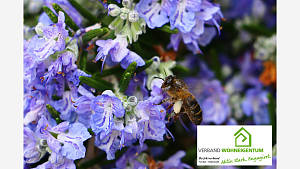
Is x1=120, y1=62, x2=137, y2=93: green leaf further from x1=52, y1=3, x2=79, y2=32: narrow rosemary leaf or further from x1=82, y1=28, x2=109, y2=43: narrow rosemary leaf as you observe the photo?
x1=52, y1=3, x2=79, y2=32: narrow rosemary leaf

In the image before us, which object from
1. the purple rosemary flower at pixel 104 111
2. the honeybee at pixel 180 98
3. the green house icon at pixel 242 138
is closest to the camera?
the purple rosemary flower at pixel 104 111

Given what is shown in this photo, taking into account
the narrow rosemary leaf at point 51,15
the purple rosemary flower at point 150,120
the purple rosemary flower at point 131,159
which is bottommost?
the purple rosemary flower at point 131,159

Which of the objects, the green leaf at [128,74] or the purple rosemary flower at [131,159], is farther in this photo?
the purple rosemary flower at [131,159]

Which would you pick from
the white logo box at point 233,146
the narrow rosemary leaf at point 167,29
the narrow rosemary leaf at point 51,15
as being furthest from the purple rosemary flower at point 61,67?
the white logo box at point 233,146

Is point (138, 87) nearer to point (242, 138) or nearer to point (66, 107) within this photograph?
point (66, 107)

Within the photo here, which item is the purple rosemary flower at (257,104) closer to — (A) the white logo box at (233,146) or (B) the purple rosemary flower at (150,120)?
(A) the white logo box at (233,146)

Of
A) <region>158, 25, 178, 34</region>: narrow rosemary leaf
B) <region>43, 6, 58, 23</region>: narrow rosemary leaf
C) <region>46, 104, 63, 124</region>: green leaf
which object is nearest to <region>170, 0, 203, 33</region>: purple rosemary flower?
<region>158, 25, 178, 34</region>: narrow rosemary leaf
